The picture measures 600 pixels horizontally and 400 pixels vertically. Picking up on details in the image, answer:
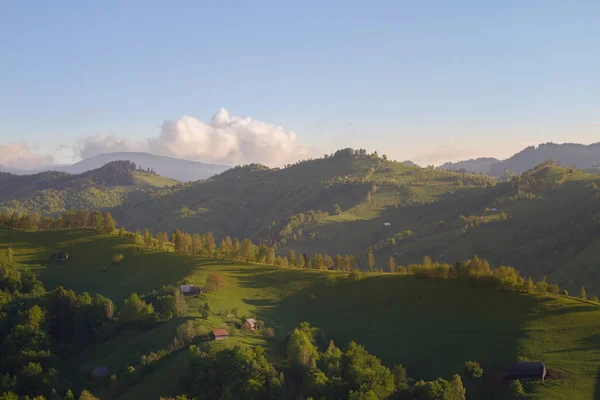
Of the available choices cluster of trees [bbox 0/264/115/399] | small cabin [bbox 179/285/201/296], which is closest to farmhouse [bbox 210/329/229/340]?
cluster of trees [bbox 0/264/115/399]

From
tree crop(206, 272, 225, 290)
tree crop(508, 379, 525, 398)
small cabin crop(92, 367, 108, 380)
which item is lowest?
small cabin crop(92, 367, 108, 380)

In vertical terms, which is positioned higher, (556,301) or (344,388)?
(556,301)

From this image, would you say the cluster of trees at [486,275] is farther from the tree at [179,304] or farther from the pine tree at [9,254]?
the pine tree at [9,254]

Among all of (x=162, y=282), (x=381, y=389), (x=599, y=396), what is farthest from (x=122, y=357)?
(x=599, y=396)

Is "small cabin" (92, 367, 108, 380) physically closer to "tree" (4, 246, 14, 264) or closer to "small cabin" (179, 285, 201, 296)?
"small cabin" (179, 285, 201, 296)

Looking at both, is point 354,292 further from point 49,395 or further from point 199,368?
point 49,395

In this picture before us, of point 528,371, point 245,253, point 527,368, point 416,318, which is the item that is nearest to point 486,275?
point 416,318

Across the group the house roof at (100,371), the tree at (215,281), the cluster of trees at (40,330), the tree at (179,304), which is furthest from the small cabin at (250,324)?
the cluster of trees at (40,330)
